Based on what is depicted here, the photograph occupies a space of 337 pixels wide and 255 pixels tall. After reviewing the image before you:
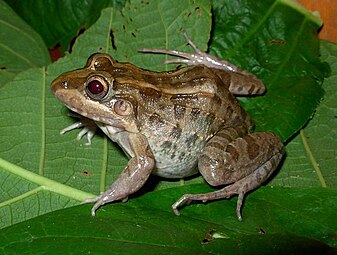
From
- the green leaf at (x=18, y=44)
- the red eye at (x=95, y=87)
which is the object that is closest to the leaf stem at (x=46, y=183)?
the red eye at (x=95, y=87)

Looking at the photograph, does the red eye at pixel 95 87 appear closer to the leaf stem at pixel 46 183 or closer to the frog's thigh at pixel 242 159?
the leaf stem at pixel 46 183

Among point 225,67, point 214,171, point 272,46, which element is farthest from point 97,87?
point 272,46

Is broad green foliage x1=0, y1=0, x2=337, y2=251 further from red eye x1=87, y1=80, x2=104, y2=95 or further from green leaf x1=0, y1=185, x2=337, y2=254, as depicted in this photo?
red eye x1=87, y1=80, x2=104, y2=95

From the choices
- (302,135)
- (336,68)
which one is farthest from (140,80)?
(336,68)

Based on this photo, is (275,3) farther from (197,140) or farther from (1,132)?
(1,132)

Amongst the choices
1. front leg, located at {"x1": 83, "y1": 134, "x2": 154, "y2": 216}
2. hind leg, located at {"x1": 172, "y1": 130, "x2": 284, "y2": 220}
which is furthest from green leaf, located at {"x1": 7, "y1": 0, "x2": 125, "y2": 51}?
hind leg, located at {"x1": 172, "y1": 130, "x2": 284, "y2": 220}

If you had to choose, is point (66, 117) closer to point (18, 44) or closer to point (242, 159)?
point (18, 44)

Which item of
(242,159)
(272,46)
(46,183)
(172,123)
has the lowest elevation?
(46,183)
